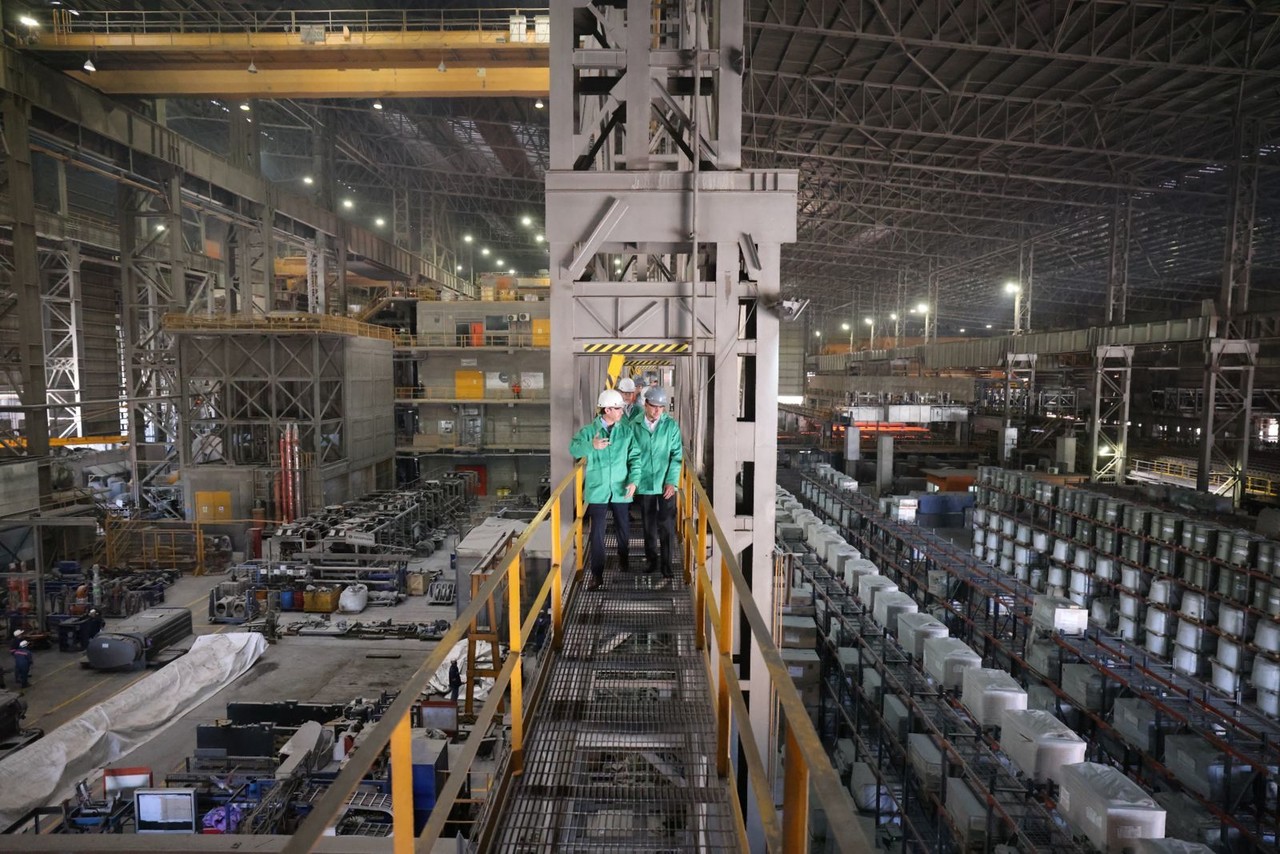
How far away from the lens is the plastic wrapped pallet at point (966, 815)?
8.74 m

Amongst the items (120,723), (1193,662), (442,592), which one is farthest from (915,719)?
(120,723)

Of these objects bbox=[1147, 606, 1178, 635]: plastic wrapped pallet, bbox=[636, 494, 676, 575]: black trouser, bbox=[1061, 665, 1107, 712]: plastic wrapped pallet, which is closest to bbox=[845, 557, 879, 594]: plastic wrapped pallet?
bbox=[1061, 665, 1107, 712]: plastic wrapped pallet

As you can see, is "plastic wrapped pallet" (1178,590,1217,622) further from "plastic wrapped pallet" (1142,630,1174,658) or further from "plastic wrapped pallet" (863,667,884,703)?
"plastic wrapped pallet" (863,667,884,703)

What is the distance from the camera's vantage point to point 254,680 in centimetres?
1496

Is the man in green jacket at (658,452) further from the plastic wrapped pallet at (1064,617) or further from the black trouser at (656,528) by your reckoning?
the plastic wrapped pallet at (1064,617)

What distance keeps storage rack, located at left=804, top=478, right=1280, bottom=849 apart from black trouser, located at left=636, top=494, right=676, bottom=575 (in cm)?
Answer: 817

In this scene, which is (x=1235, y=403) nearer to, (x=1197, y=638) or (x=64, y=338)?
(x=1197, y=638)

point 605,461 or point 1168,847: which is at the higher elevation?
point 605,461

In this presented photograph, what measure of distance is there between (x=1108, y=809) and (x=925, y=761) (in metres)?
3.18

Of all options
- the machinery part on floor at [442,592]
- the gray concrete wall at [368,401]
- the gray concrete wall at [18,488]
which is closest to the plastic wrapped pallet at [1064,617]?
the machinery part on floor at [442,592]

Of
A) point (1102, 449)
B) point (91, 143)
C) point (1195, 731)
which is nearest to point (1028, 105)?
point (1102, 449)

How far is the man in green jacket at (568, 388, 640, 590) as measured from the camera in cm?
610

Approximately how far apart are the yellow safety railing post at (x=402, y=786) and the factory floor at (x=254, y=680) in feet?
38.7

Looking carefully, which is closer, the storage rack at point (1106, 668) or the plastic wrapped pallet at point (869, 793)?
the storage rack at point (1106, 668)
